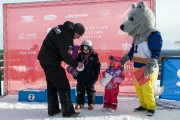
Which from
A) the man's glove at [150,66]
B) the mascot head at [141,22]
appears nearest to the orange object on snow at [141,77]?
the man's glove at [150,66]

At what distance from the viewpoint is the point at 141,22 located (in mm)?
4582

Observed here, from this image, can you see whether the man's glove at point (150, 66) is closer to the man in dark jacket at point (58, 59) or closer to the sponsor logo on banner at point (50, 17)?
the man in dark jacket at point (58, 59)

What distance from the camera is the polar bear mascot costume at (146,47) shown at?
4426mm

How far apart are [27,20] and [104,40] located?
66.4 inches

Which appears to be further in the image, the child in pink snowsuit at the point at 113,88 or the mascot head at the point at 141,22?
the child in pink snowsuit at the point at 113,88

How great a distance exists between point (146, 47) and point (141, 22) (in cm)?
40

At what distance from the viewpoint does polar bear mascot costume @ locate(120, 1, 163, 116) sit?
174 inches

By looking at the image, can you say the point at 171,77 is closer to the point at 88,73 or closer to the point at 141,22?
the point at 141,22

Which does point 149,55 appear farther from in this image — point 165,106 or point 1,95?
point 1,95

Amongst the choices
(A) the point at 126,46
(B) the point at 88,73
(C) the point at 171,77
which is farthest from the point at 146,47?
(C) the point at 171,77

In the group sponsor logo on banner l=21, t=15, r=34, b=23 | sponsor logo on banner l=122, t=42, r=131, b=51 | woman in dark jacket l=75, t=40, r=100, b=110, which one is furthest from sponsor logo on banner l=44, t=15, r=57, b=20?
sponsor logo on banner l=122, t=42, r=131, b=51

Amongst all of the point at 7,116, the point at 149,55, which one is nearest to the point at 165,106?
the point at 149,55

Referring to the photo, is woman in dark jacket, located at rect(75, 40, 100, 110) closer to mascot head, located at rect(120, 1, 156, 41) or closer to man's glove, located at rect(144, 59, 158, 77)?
mascot head, located at rect(120, 1, 156, 41)

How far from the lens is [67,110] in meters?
4.36
